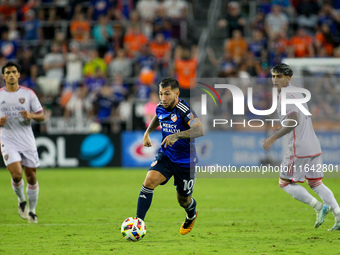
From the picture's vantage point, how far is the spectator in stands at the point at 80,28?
23516 mm

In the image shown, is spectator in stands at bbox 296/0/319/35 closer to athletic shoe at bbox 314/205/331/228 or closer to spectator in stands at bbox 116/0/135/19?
spectator in stands at bbox 116/0/135/19

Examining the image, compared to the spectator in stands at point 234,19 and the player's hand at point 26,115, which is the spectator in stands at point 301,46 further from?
the player's hand at point 26,115

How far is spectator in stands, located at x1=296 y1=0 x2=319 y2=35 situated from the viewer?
23.7m

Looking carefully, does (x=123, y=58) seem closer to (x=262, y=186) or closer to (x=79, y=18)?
(x=79, y=18)

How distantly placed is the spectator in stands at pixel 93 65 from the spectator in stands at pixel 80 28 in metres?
1.55

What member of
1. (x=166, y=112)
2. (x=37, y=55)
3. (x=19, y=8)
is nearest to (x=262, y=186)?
(x=166, y=112)

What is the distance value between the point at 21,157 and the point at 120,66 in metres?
12.3

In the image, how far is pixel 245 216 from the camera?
10414 mm

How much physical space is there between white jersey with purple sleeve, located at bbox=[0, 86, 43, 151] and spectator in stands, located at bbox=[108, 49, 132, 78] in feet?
39.4

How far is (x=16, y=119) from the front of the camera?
10016mm

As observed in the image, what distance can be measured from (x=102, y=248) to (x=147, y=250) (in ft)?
1.88

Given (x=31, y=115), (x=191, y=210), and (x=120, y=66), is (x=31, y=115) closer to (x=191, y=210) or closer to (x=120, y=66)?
(x=191, y=210)

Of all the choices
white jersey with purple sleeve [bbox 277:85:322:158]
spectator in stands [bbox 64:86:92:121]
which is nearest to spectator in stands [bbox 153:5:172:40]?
spectator in stands [bbox 64:86:92:121]

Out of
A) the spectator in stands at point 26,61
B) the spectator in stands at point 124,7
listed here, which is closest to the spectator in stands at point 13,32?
the spectator in stands at point 26,61
